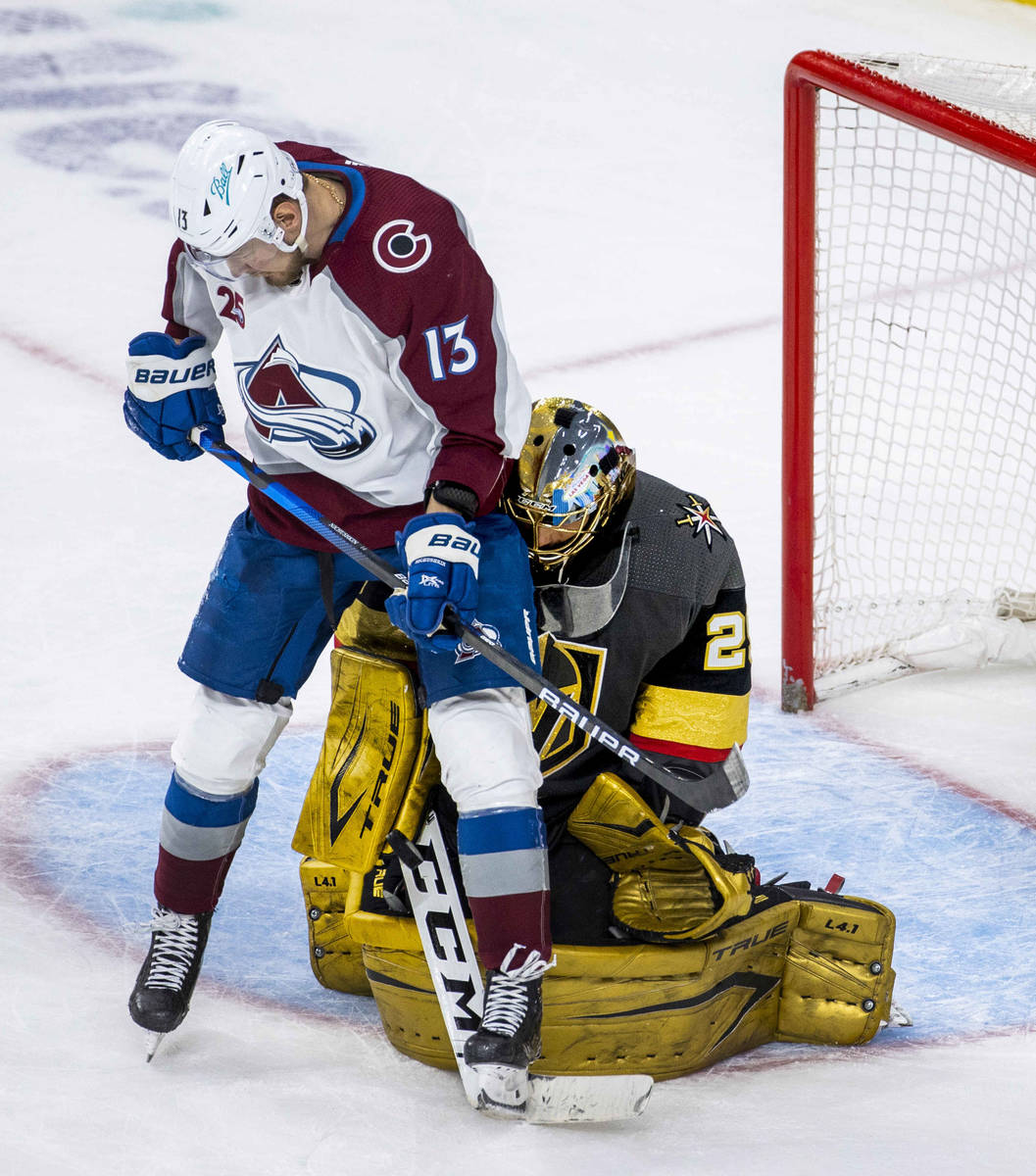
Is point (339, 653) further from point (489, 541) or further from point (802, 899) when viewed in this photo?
point (802, 899)

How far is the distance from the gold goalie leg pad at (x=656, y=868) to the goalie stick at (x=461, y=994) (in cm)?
20

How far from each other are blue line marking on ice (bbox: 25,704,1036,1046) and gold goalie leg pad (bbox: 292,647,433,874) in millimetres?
337

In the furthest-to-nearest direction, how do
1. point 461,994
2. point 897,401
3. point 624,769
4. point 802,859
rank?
point 897,401 < point 802,859 < point 624,769 < point 461,994

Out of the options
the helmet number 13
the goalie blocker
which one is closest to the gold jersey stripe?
the goalie blocker

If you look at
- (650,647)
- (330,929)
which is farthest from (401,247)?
(330,929)

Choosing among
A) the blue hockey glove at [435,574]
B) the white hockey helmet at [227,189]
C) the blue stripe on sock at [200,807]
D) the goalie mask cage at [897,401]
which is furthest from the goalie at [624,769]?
the goalie mask cage at [897,401]

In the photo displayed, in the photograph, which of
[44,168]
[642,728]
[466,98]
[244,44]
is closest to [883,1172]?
[642,728]

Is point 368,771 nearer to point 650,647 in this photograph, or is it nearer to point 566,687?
point 566,687

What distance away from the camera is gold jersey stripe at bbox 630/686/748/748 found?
237 cm

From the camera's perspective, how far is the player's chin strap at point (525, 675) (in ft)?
6.89

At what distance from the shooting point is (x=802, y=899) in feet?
8.02

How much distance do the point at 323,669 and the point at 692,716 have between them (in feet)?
4.81

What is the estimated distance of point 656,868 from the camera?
7.48ft

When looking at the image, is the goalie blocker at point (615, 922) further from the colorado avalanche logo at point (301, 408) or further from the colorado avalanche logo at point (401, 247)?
the colorado avalanche logo at point (401, 247)
